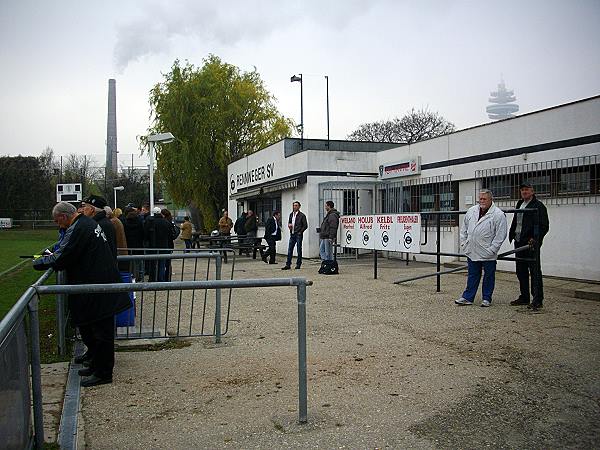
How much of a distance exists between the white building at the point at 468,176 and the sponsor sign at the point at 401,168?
3cm

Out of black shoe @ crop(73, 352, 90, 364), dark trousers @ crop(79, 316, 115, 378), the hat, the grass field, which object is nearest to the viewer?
dark trousers @ crop(79, 316, 115, 378)

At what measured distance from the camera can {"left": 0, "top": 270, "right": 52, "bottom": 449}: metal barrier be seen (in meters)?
3.01

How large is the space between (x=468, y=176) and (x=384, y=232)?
13.2 ft

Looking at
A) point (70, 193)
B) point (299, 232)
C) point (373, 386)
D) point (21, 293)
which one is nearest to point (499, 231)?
point (373, 386)

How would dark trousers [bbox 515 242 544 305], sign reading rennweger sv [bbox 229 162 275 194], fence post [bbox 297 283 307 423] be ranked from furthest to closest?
sign reading rennweger sv [bbox 229 162 275 194] → dark trousers [bbox 515 242 544 305] → fence post [bbox 297 283 307 423]

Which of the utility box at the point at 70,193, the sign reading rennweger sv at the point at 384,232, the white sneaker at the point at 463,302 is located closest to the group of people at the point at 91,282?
the white sneaker at the point at 463,302

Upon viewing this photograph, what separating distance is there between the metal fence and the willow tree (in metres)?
21.3

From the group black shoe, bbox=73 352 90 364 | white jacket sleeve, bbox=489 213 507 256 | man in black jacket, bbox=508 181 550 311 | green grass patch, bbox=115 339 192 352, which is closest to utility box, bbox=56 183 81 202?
green grass patch, bbox=115 339 192 352

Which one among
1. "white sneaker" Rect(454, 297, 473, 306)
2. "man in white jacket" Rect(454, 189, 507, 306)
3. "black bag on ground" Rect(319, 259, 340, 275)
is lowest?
"white sneaker" Rect(454, 297, 473, 306)

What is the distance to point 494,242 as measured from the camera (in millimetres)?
9109

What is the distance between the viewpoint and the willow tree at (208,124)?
1324 inches

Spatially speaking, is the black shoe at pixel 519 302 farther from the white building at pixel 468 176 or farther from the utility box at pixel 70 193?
the utility box at pixel 70 193

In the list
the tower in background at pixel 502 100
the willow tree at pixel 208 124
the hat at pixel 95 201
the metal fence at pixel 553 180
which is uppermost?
the tower in background at pixel 502 100

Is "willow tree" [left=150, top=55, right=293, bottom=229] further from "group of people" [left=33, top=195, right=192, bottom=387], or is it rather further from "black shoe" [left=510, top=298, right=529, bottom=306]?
"group of people" [left=33, top=195, right=192, bottom=387]
